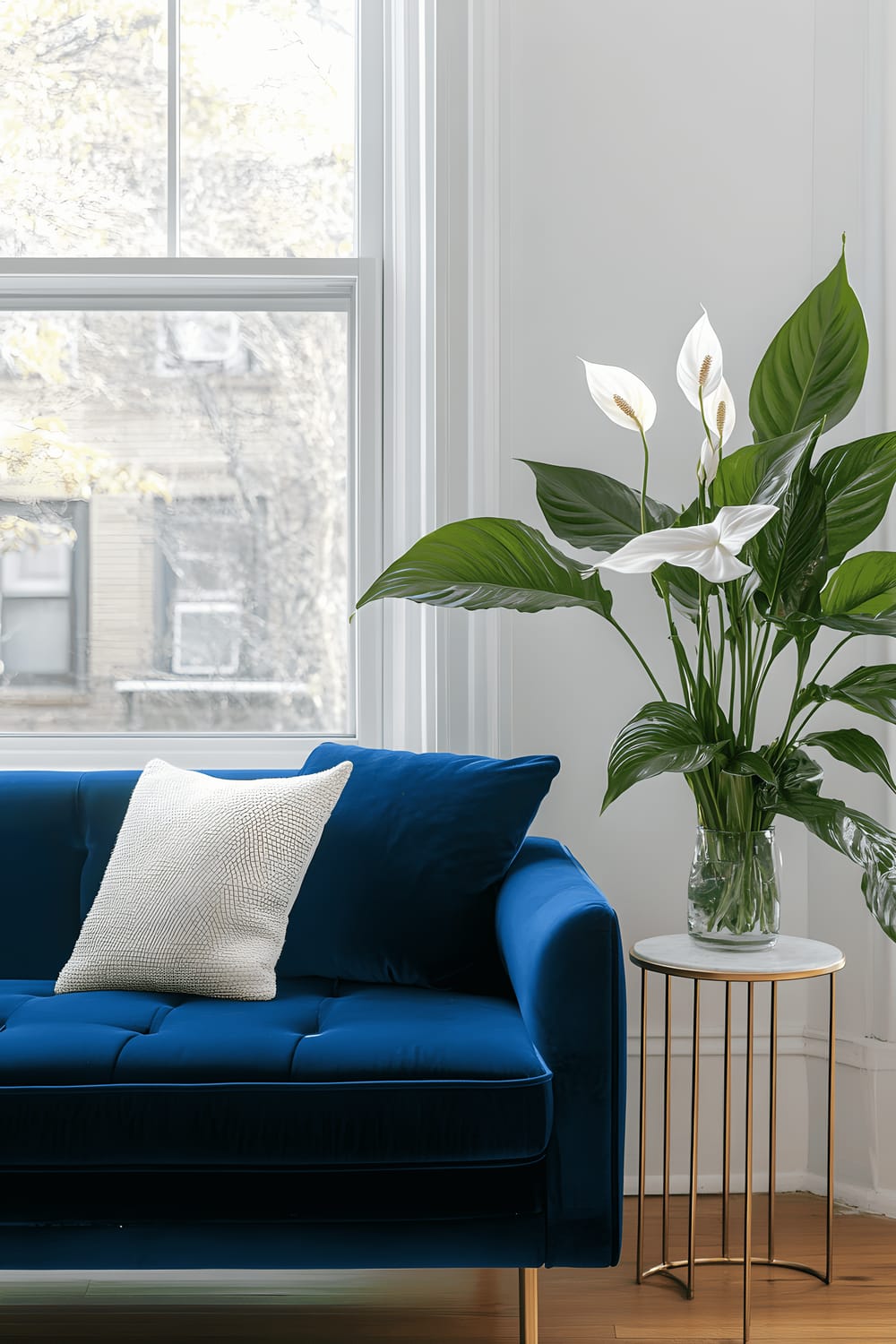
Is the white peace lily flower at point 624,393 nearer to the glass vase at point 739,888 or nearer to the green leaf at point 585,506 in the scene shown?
the green leaf at point 585,506

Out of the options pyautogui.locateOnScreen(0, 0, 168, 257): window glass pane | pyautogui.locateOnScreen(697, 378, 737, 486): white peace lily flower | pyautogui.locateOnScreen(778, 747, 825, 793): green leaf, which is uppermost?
pyautogui.locateOnScreen(0, 0, 168, 257): window glass pane

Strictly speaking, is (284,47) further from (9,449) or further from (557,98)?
(9,449)

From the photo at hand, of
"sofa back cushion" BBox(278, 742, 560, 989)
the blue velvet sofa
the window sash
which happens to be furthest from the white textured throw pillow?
the window sash

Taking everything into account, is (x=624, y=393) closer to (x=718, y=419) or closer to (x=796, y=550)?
(x=718, y=419)

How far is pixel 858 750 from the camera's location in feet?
6.16

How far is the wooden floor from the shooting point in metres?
1.77

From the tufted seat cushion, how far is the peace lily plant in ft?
1.59

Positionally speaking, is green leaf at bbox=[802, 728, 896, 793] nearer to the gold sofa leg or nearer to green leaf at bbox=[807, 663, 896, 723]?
green leaf at bbox=[807, 663, 896, 723]

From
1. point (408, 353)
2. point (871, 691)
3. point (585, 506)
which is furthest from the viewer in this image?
point (408, 353)

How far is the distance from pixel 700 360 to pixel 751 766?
656 millimetres

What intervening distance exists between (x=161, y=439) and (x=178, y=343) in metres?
0.22

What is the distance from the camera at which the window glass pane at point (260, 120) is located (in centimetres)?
264

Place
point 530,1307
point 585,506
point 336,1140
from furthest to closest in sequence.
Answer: point 585,506 → point 530,1307 → point 336,1140

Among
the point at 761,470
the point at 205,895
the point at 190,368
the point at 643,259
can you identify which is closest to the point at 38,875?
the point at 205,895
